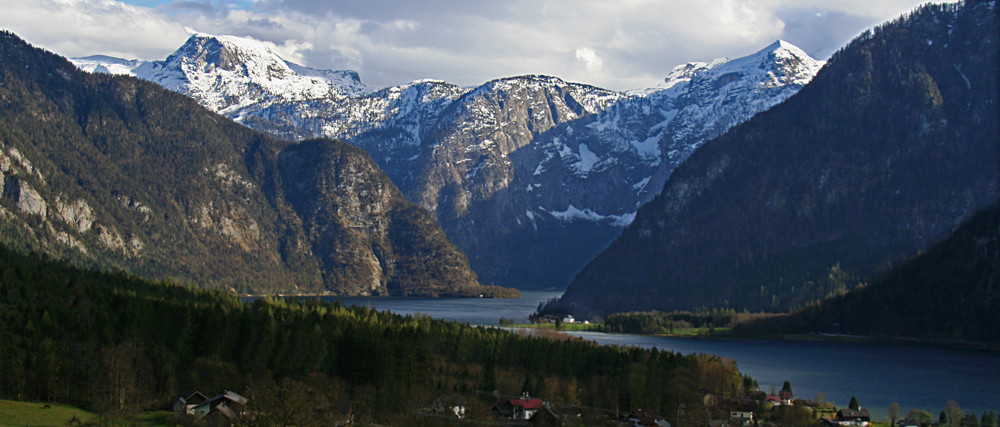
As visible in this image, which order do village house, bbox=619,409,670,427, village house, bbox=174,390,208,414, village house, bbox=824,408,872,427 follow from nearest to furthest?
1. village house, bbox=174,390,208,414
2. village house, bbox=619,409,670,427
3. village house, bbox=824,408,872,427

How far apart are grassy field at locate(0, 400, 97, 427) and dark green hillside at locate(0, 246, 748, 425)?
2294mm

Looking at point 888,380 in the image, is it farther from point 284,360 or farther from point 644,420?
point 284,360

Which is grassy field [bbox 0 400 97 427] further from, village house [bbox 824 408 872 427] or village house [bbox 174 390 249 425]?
village house [bbox 824 408 872 427]

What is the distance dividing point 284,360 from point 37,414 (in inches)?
1492

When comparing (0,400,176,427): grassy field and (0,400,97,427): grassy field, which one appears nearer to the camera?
(0,400,97,427): grassy field

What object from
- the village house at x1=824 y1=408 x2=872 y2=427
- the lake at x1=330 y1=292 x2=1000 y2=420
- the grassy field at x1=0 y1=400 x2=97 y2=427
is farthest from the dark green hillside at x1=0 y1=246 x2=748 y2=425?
the lake at x1=330 y1=292 x2=1000 y2=420

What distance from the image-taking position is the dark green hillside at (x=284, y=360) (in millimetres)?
104125

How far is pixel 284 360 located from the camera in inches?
4988

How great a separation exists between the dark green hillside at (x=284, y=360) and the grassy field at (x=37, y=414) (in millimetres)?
2294

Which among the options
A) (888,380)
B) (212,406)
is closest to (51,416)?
(212,406)

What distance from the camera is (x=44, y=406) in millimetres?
96250

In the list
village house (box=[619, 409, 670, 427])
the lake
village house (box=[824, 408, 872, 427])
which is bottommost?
village house (box=[619, 409, 670, 427])

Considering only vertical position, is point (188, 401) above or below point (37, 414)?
above

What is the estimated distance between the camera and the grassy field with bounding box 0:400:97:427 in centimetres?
8706
